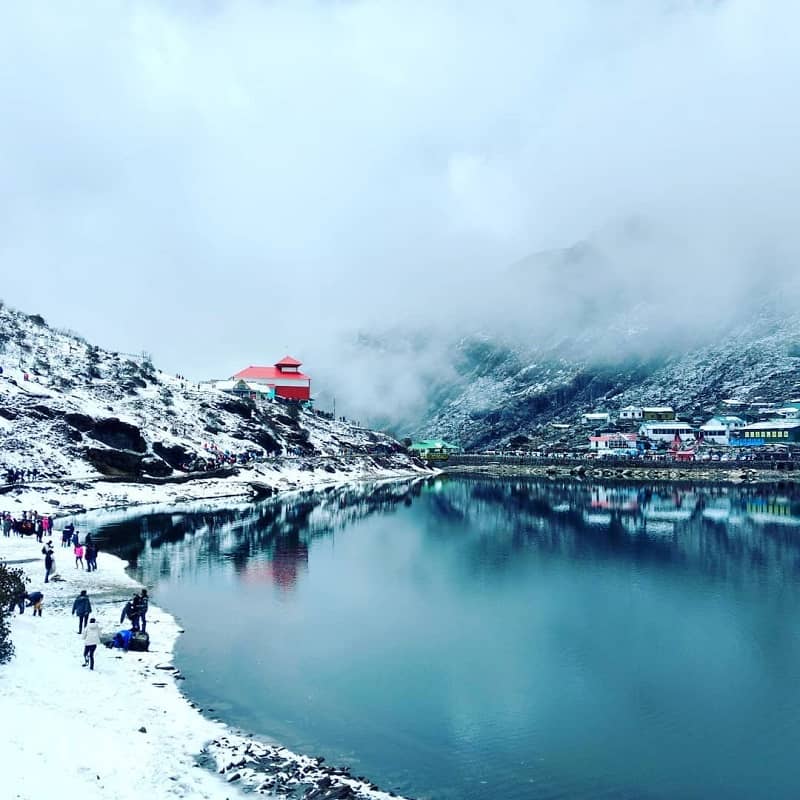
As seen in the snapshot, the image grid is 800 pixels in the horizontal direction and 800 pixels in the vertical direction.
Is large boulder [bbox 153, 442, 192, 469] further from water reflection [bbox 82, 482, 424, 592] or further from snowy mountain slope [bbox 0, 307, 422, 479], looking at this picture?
water reflection [bbox 82, 482, 424, 592]

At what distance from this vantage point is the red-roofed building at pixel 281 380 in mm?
193000

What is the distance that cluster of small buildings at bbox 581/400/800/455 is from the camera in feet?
561

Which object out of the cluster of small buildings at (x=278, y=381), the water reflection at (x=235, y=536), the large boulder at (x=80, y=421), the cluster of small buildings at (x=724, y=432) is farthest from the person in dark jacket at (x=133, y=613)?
the cluster of small buildings at (x=724, y=432)

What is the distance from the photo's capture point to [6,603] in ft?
79.6

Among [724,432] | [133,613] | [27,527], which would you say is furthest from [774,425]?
[133,613]

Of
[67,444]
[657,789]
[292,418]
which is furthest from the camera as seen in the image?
[292,418]

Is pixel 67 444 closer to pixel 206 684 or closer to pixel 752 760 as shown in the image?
pixel 206 684

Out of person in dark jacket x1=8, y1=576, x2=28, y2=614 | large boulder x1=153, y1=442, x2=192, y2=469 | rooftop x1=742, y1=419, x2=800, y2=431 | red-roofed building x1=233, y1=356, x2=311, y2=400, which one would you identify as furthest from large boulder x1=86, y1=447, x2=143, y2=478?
rooftop x1=742, y1=419, x2=800, y2=431

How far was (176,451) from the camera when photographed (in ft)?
348

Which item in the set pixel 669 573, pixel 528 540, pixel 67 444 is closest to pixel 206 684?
pixel 669 573

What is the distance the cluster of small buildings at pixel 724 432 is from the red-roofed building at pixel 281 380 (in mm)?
84105

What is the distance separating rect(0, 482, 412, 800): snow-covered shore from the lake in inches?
55.3

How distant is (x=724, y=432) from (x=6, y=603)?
608 feet

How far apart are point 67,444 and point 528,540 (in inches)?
2377
